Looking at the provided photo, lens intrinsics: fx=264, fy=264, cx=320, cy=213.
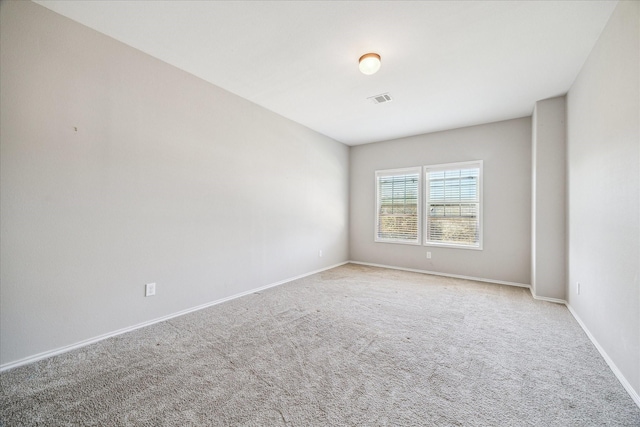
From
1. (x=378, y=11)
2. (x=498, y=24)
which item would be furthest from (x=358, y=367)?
(x=498, y=24)

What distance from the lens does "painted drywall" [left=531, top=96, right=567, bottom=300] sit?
11.2ft

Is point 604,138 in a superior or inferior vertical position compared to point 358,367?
superior

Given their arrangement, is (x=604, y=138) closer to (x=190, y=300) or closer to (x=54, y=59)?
(x=190, y=300)

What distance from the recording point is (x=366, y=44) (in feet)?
7.98

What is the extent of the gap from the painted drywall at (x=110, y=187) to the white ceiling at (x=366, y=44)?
1.12 ft

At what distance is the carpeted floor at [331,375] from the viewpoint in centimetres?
149

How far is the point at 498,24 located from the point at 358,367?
2.94 m

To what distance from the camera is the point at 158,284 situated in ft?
8.93

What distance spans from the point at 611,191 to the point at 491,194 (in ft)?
8.13

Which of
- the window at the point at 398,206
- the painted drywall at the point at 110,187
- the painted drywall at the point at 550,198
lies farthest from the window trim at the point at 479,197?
the painted drywall at the point at 110,187

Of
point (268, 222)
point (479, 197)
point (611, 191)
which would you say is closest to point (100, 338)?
point (268, 222)

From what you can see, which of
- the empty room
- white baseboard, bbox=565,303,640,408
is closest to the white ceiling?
the empty room

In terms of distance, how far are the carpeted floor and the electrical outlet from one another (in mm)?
328

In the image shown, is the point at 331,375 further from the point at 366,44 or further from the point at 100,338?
the point at 366,44
